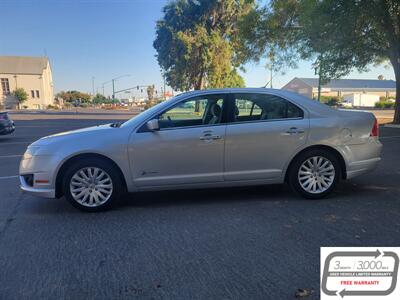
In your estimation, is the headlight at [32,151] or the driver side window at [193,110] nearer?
the headlight at [32,151]

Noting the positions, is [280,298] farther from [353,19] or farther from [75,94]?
[75,94]

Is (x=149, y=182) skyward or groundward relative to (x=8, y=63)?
groundward

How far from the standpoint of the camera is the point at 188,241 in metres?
3.89

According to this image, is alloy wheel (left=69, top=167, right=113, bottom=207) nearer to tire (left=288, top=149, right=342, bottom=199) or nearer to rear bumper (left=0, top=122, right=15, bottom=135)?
tire (left=288, top=149, right=342, bottom=199)

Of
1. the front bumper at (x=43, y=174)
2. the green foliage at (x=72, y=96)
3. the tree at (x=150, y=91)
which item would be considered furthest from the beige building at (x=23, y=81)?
the front bumper at (x=43, y=174)

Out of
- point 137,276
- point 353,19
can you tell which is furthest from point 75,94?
point 137,276

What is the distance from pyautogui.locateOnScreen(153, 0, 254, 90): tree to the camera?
34562mm

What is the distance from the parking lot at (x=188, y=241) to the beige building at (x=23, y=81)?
97387 mm

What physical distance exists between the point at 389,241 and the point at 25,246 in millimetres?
3795

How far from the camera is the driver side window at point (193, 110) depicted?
5.16 metres

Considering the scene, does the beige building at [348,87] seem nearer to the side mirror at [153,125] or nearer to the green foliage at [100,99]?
the green foliage at [100,99]

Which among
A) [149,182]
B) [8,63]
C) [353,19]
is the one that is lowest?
[149,182]

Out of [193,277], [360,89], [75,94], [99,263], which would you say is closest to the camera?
[193,277]

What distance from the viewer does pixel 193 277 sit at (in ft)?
10.3
